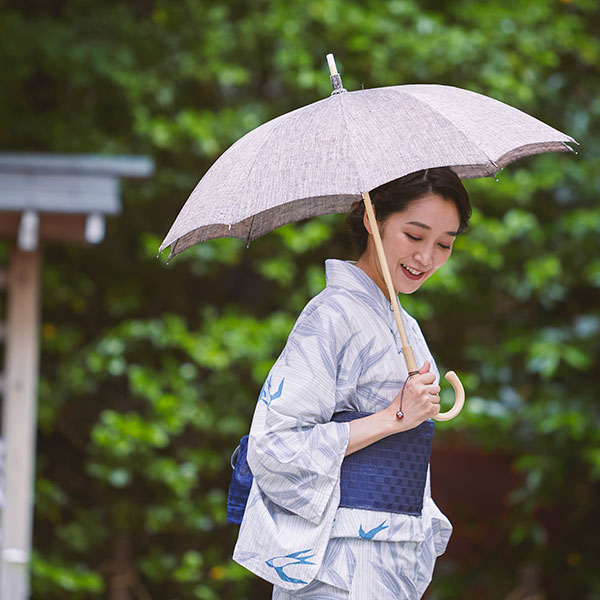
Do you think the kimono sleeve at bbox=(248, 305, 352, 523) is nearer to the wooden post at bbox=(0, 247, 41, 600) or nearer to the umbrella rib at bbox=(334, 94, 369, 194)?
the umbrella rib at bbox=(334, 94, 369, 194)

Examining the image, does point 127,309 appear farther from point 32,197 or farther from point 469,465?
point 469,465

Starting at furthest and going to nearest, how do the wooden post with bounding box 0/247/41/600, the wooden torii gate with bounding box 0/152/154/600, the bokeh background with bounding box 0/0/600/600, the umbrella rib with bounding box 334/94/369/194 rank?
the bokeh background with bounding box 0/0/600/600, the wooden post with bounding box 0/247/41/600, the wooden torii gate with bounding box 0/152/154/600, the umbrella rib with bounding box 334/94/369/194

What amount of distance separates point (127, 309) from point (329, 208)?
3.48 m

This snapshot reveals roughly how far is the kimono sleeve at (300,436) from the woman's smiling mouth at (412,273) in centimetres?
22

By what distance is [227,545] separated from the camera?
17.1 feet

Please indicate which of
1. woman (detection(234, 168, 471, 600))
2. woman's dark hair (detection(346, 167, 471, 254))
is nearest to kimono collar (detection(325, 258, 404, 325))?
woman (detection(234, 168, 471, 600))

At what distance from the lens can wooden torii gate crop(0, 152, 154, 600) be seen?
375 cm

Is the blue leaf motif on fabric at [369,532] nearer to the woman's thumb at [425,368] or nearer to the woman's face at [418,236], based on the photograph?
the woman's thumb at [425,368]

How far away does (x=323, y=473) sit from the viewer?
1500mm

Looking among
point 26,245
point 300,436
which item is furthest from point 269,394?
point 26,245

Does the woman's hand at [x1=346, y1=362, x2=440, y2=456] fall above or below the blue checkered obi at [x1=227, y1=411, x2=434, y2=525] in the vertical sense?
above

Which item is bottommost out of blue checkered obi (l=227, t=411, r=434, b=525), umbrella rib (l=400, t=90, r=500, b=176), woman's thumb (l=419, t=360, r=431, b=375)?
blue checkered obi (l=227, t=411, r=434, b=525)

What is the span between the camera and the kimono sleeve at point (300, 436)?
1.49 metres

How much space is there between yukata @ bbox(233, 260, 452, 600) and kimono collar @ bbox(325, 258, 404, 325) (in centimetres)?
2
